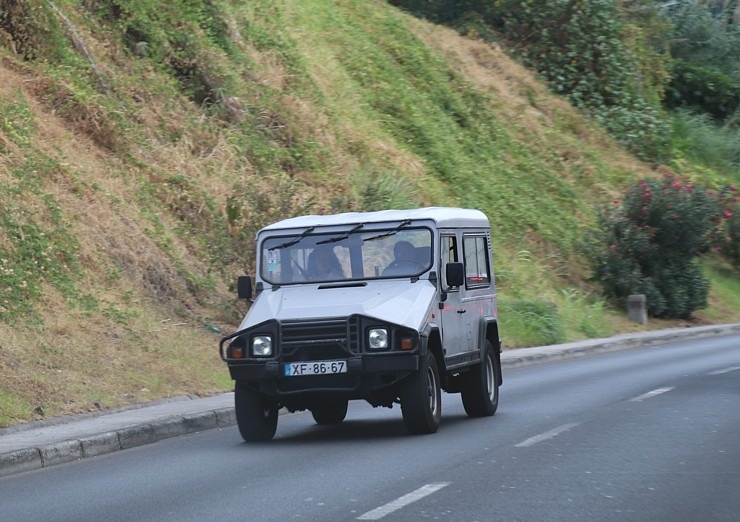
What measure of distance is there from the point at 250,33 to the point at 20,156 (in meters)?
11.8

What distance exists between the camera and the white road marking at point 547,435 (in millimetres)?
11016

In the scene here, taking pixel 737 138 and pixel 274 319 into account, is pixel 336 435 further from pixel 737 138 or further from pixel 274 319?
pixel 737 138

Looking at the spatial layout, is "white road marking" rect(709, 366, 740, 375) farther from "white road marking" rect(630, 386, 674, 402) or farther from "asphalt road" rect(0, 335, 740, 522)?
"asphalt road" rect(0, 335, 740, 522)

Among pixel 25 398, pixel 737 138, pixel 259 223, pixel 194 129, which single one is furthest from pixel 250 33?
pixel 737 138

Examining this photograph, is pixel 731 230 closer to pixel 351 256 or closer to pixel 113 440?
pixel 351 256

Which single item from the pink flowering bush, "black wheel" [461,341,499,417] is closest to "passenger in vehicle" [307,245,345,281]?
"black wheel" [461,341,499,417]

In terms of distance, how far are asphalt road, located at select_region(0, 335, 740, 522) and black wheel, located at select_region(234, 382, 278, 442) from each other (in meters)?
0.17

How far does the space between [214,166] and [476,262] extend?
11.1 meters

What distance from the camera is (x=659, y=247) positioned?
31703mm

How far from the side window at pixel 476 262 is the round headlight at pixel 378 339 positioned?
83.6 inches

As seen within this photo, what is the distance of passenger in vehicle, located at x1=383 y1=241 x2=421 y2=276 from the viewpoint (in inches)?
485

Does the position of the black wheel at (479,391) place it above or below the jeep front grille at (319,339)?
below

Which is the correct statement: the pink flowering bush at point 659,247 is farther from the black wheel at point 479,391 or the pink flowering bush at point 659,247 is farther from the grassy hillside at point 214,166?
the black wheel at point 479,391

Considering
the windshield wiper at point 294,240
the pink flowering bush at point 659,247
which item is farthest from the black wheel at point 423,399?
the pink flowering bush at point 659,247
